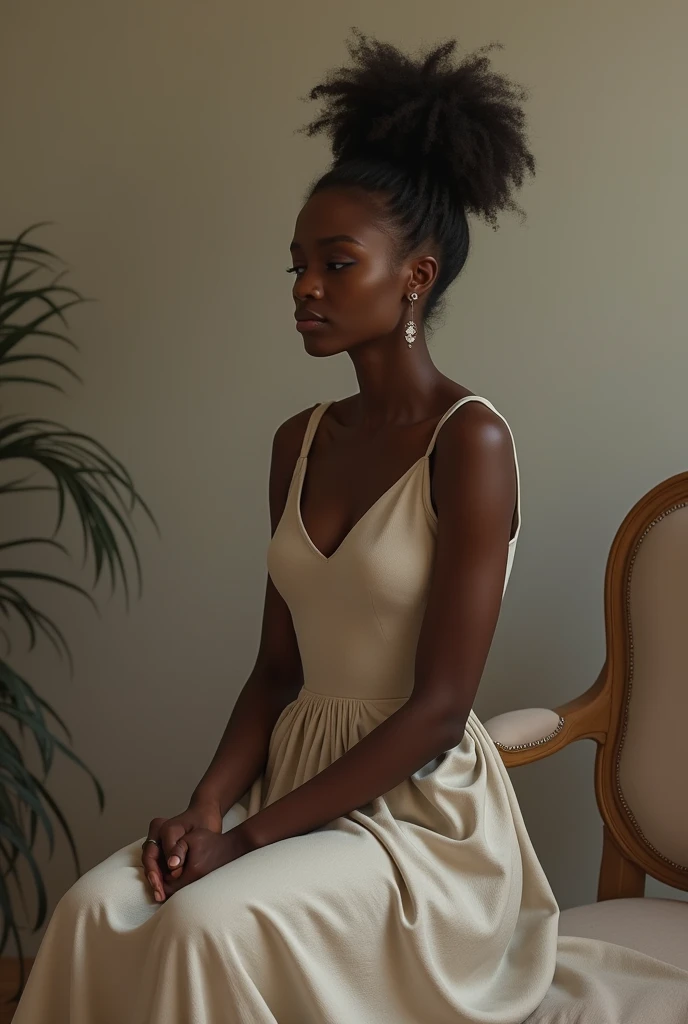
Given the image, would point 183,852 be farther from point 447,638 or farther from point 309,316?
point 309,316

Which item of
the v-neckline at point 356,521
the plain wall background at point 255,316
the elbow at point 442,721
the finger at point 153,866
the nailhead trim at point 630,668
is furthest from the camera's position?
the plain wall background at point 255,316

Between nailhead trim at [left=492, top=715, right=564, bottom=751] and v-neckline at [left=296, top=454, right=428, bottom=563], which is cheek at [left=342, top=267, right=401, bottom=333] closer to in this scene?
v-neckline at [left=296, top=454, right=428, bottom=563]

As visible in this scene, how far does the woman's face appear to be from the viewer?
1507mm

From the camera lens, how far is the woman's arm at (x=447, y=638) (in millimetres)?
1384

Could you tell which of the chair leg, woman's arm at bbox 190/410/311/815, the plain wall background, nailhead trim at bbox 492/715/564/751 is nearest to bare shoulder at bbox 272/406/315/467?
woman's arm at bbox 190/410/311/815

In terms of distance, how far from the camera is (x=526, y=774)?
86.4 inches

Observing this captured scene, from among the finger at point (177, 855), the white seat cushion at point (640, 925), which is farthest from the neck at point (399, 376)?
the white seat cushion at point (640, 925)

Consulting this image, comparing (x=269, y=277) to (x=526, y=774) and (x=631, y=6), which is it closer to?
(x=631, y=6)

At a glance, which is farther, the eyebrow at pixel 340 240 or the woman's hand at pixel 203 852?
the eyebrow at pixel 340 240

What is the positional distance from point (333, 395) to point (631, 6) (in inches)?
36.1

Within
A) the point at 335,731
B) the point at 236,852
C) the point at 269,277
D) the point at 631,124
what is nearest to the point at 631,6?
the point at 631,124

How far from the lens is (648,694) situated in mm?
1788

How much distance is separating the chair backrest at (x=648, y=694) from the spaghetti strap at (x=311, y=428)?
541 mm

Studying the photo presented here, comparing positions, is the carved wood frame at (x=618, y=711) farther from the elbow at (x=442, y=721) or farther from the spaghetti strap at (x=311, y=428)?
the spaghetti strap at (x=311, y=428)
